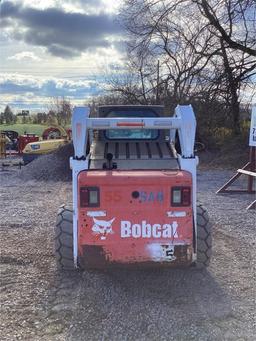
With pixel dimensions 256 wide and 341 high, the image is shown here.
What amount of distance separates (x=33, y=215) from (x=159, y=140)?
3.88m

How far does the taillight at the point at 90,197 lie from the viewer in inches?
206

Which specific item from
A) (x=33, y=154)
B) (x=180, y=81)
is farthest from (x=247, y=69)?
(x=33, y=154)

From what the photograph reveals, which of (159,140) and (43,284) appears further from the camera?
(159,140)

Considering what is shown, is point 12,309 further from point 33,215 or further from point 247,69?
point 247,69

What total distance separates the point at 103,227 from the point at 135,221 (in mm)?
325

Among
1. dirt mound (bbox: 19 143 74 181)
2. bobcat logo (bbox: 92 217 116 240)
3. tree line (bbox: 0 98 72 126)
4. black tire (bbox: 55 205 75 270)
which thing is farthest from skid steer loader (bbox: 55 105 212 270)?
tree line (bbox: 0 98 72 126)

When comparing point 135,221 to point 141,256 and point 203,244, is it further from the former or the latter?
point 203,244

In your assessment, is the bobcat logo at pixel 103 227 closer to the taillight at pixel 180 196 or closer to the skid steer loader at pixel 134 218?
the skid steer loader at pixel 134 218

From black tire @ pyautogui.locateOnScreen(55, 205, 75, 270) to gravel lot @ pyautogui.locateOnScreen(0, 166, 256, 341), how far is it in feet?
0.57

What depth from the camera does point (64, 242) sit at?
569cm

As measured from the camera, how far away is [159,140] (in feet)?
23.5

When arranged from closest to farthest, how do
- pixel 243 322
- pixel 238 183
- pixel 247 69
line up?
1. pixel 243 322
2. pixel 238 183
3. pixel 247 69

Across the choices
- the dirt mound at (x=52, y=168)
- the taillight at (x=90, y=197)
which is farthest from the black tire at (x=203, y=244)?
the dirt mound at (x=52, y=168)

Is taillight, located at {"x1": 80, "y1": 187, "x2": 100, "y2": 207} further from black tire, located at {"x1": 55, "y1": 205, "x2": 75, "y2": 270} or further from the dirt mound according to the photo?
the dirt mound
